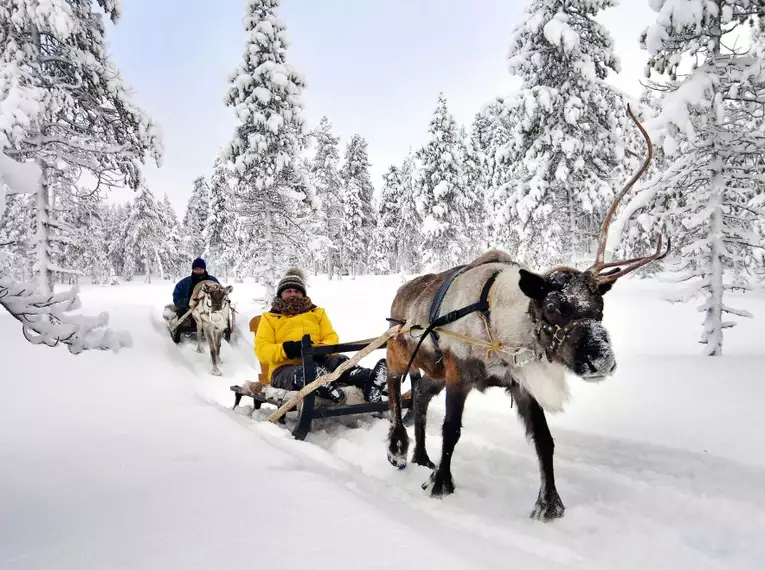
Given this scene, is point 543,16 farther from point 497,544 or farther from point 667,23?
point 497,544

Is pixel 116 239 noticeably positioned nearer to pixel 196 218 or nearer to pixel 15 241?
pixel 196 218

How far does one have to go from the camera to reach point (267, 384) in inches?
251

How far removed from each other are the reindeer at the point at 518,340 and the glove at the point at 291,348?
68.7 inches

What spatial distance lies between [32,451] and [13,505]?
1.14 metres

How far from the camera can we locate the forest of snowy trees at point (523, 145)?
307 inches

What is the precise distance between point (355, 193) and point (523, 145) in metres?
28.0

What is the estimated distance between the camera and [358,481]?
379 centimetres

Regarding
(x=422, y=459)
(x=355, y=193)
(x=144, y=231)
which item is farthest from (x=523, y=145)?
(x=144, y=231)

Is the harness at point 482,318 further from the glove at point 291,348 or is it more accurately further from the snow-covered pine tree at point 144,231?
the snow-covered pine tree at point 144,231

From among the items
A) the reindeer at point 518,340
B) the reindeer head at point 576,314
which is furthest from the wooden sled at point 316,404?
the reindeer head at point 576,314

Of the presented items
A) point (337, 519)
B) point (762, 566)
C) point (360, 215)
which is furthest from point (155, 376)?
point (360, 215)

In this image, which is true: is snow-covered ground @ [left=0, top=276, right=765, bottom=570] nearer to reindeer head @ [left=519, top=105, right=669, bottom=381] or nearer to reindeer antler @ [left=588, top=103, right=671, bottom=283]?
reindeer head @ [left=519, top=105, right=669, bottom=381]

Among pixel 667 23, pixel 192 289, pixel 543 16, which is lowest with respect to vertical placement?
pixel 192 289

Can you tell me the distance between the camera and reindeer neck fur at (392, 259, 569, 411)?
3.56 meters
